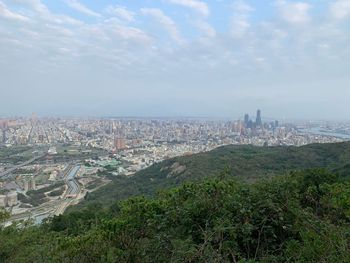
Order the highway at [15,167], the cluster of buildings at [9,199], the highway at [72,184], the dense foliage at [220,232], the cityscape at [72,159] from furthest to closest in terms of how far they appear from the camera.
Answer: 1. the highway at [15,167]
2. the highway at [72,184]
3. the cityscape at [72,159]
4. the cluster of buildings at [9,199]
5. the dense foliage at [220,232]

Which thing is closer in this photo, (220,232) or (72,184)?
(220,232)

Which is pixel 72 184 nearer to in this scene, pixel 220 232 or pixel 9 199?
pixel 9 199

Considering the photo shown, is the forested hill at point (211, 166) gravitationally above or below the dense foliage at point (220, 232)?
below

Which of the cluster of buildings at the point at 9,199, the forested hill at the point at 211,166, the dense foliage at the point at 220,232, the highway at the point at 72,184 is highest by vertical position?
the dense foliage at the point at 220,232

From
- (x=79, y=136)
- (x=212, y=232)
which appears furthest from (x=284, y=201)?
(x=79, y=136)

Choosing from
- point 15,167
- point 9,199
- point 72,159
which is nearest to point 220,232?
point 9,199

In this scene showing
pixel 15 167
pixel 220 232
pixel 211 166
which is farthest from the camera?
pixel 15 167

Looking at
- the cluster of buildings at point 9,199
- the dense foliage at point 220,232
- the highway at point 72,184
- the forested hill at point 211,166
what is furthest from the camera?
the highway at point 72,184

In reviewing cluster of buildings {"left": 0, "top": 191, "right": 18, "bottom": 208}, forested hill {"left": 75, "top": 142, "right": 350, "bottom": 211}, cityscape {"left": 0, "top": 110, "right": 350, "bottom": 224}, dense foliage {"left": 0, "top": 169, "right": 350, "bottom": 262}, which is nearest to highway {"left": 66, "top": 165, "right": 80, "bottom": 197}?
cityscape {"left": 0, "top": 110, "right": 350, "bottom": 224}

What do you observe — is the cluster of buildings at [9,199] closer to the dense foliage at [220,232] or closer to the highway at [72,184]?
the highway at [72,184]

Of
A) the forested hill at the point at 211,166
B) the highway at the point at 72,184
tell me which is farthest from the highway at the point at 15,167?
the forested hill at the point at 211,166
